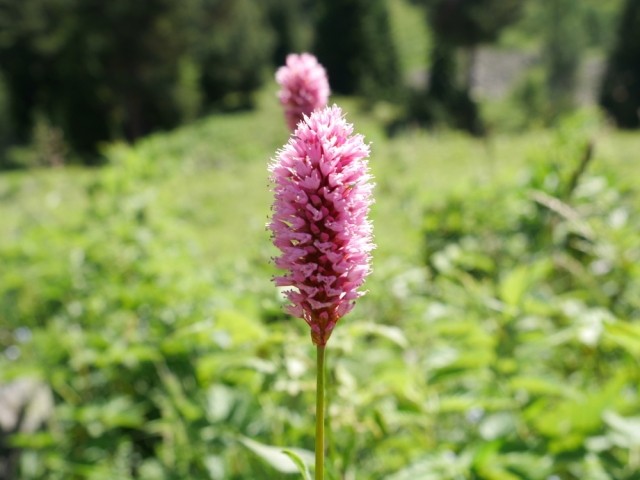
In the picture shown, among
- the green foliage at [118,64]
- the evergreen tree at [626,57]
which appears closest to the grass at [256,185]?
the green foliage at [118,64]

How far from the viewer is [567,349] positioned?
327 cm

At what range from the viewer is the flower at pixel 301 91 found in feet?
6.98

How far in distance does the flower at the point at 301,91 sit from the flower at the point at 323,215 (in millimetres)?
859

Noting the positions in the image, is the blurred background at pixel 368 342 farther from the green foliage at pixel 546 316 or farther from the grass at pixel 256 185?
the grass at pixel 256 185

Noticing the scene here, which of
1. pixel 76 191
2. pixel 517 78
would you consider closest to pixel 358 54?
pixel 517 78

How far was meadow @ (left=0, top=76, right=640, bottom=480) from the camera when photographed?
6.87 feet

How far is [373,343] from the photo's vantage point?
14.2 feet

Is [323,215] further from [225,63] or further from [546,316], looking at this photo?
[225,63]

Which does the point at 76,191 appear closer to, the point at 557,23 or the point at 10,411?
the point at 10,411

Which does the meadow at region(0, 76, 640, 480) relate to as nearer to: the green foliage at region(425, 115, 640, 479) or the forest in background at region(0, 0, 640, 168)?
the green foliage at region(425, 115, 640, 479)

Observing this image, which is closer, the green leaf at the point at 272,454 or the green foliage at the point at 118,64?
the green leaf at the point at 272,454

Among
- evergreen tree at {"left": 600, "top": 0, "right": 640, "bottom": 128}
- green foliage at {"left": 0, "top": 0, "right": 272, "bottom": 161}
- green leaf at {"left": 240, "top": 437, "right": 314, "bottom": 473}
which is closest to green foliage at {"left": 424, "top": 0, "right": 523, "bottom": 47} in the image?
evergreen tree at {"left": 600, "top": 0, "right": 640, "bottom": 128}

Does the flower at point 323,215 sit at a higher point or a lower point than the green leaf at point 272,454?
higher

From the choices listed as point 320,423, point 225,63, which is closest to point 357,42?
point 225,63
